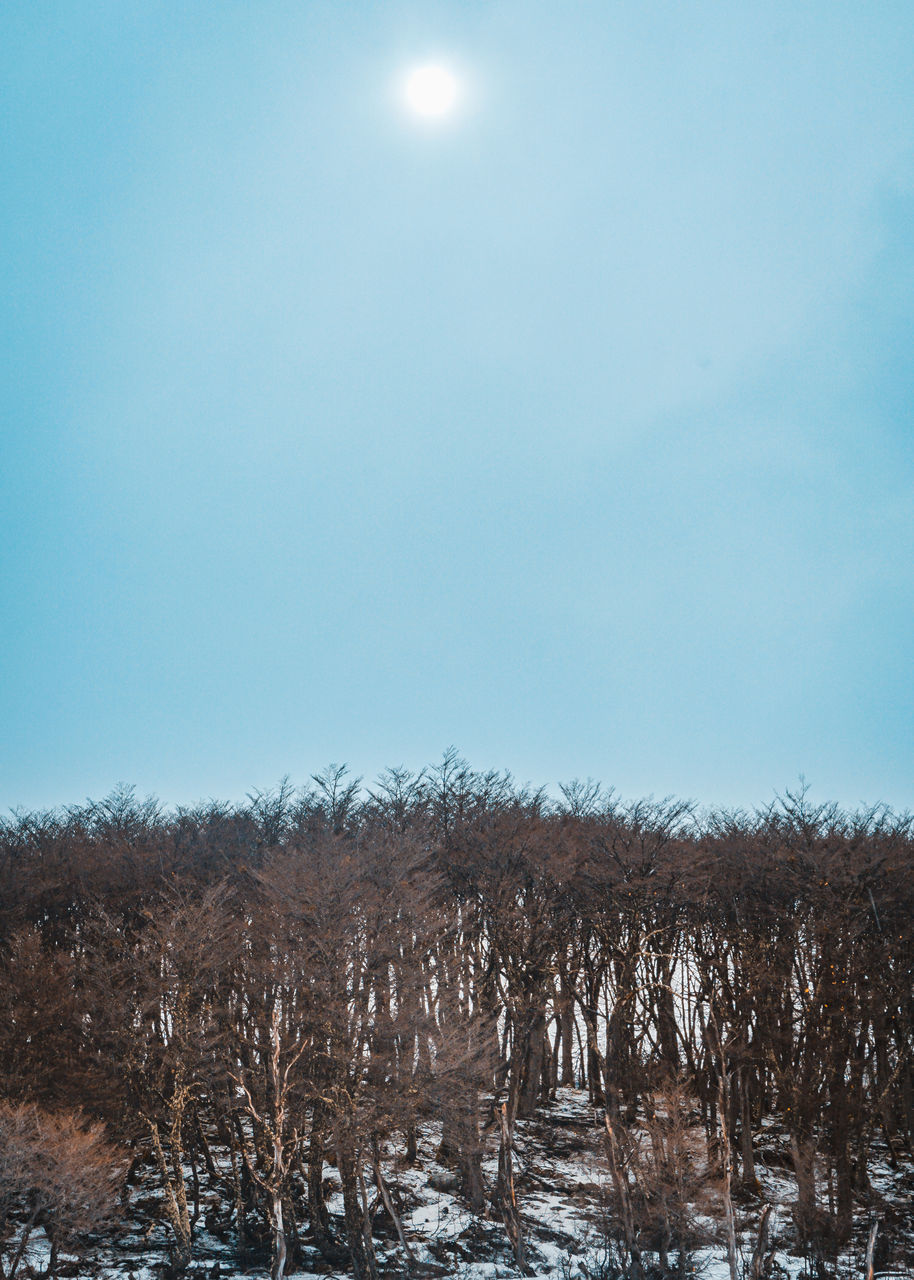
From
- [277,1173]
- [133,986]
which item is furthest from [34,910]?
[277,1173]

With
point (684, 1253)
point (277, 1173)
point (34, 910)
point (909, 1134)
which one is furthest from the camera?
point (909, 1134)

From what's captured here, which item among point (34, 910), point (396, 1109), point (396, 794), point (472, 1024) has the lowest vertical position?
point (396, 1109)

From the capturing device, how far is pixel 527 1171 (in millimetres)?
26609

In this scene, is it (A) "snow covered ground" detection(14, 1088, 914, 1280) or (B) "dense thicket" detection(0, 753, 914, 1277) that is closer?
(B) "dense thicket" detection(0, 753, 914, 1277)

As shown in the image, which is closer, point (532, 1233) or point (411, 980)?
point (411, 980)

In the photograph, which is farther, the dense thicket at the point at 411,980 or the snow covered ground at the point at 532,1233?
the snow covered ground at the point at 532,1233

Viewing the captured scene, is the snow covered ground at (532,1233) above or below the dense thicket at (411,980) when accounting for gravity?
below

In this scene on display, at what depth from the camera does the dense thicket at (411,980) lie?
19.3m

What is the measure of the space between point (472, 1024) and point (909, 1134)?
17385mm

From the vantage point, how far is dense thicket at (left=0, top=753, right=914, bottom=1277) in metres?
19.3

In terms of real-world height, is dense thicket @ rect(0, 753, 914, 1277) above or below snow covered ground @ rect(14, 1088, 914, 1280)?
above

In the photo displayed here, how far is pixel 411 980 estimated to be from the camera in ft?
67.8

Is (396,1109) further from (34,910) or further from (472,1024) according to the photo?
(34,910)

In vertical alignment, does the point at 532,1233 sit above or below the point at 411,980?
below
